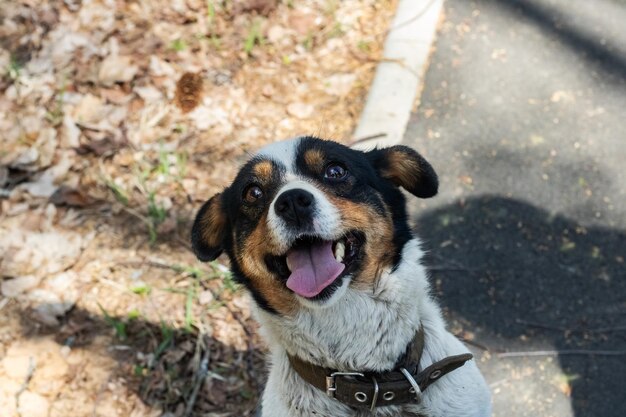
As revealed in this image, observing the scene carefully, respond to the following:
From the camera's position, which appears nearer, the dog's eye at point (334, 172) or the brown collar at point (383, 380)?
the brown collar at point (383, 380)

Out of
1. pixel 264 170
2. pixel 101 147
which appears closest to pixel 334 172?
pixel 264 170

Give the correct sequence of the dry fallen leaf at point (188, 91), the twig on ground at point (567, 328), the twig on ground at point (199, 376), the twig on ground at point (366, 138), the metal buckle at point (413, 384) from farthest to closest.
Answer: the dry fallen leaf at point (188, 91)
the twig on ground at point (366, 138)
the twig on ground at point (567, 328)
the twig on ground at point (199, 376)
the metal buckle at point (413, 384)

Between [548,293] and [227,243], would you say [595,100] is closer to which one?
[548,293]

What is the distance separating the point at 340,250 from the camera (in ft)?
8.39

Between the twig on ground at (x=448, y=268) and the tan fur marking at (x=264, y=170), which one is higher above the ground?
the tan fur marking at (x=264, y=170)

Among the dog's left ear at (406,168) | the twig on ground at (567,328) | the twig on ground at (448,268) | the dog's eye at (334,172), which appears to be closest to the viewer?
the dog's eye at (334,172)

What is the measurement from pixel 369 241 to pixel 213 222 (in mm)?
778

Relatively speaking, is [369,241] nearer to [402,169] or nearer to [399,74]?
[402,169]

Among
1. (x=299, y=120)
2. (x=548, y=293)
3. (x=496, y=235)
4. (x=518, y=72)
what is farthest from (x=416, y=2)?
(x=548, y=293)

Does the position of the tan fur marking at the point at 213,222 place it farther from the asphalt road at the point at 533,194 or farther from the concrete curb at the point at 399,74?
the concrete curb at the point at 399,74

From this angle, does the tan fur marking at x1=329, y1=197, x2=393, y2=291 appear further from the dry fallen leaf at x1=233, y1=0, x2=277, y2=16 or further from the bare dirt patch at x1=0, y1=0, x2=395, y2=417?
the dry fallen leaf at x1=233, y1=0, x2=277, y2=16

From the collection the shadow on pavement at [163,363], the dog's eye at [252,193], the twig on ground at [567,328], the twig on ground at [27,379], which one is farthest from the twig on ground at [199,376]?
the twig on ground at [567,328]

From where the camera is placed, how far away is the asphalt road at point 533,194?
3574 millimetres

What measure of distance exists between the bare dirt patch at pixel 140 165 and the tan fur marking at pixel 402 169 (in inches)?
53.2
